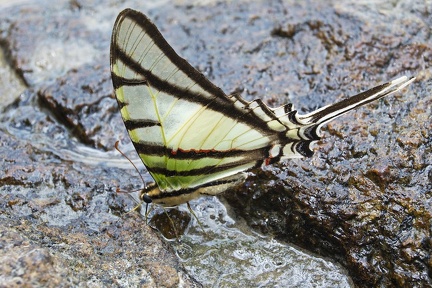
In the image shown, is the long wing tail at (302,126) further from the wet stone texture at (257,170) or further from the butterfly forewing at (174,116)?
the wet stone texture at (257,170)

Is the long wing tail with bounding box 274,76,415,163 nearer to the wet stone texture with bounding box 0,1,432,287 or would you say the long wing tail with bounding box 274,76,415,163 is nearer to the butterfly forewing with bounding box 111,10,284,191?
the butterfly forewing with bounding box 111,10,284,191

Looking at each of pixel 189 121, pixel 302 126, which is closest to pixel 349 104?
pixel 302 126

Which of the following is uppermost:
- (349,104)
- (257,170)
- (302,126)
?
(349,104)

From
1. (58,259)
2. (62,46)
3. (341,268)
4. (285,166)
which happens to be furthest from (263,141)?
(62,46)

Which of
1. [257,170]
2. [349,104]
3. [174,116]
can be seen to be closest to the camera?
[349,104]

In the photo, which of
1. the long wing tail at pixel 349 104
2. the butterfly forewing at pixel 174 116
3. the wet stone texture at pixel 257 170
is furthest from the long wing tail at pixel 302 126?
the wet stone texture at pixel 257 170

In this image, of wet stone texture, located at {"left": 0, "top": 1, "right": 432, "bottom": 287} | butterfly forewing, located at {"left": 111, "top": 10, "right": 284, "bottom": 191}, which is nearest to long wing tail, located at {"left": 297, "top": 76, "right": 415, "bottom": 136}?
butterfly forewing, located at {"left": 111, "top": 10, "right": 284, "bottom": 191}

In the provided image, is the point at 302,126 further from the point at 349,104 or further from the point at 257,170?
the point at 257,170
